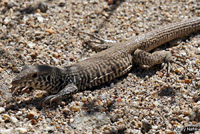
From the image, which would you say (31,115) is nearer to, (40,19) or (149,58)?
(149,58)

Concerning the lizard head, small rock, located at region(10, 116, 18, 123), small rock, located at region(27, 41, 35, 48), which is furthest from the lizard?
small rock, located at region(27, 41, 35, 48)

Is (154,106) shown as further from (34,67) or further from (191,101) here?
(34,67)

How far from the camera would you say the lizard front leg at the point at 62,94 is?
226 inches

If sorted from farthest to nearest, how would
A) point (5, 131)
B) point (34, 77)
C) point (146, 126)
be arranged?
point (34, 77) → point (146, 126) → point (5, 131)

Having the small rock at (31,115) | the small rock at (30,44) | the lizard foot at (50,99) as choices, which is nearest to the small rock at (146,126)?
the lizard foot at (50,99)

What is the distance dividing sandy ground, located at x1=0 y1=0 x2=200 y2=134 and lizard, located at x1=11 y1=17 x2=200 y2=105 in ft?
0.64

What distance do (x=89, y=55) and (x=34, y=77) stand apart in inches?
86.3

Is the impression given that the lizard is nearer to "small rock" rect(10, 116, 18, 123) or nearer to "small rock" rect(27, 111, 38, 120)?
"small rock" rect(27, 111, 38, 120)

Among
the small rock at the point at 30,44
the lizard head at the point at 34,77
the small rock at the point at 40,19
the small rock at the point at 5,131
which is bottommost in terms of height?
the small rock at the point at 5,131

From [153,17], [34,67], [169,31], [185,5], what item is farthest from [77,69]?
[185,5]

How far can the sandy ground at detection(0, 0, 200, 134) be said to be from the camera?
5.39m

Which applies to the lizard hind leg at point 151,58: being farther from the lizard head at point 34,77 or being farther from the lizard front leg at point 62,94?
the lizard head at point 34,77

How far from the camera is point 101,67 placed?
21.8 feet

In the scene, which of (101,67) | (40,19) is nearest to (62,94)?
(101,67)
